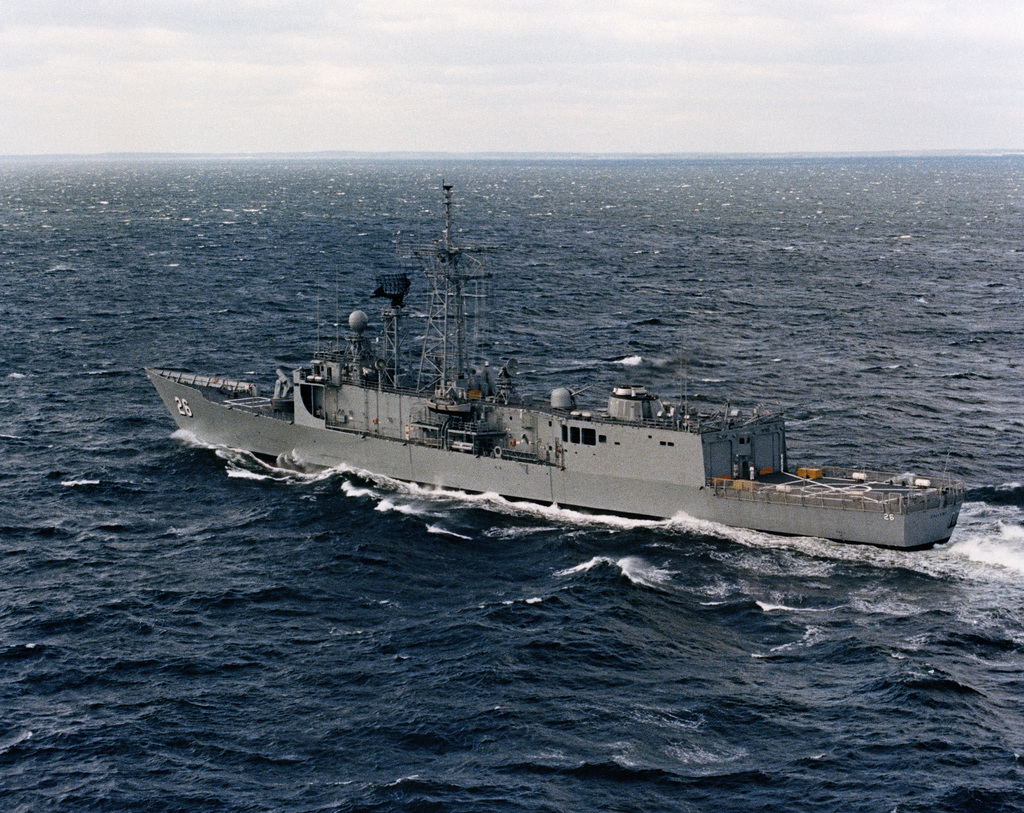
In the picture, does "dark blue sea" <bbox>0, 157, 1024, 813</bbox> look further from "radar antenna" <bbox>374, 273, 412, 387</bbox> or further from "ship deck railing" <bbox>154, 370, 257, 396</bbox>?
"radar antenna" <bbox>374, 273, 412, 387</bbox>

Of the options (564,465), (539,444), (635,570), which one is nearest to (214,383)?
(539,444)

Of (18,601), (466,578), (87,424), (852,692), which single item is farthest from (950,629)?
(87,424)

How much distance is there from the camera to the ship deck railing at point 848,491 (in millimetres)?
45281

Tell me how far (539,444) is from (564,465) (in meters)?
1.83

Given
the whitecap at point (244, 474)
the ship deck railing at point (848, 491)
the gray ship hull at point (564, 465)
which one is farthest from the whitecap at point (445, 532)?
the whitecap at point (244, 474)

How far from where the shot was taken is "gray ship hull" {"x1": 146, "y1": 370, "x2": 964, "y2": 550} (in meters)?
46.0

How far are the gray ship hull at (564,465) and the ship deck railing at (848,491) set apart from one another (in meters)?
0.05

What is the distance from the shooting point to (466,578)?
4438 cm

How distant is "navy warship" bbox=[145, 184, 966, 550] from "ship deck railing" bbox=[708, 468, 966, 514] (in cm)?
6

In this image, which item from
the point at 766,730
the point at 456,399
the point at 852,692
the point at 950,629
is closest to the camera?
the point at 766,730

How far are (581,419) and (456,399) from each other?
21.7 ft

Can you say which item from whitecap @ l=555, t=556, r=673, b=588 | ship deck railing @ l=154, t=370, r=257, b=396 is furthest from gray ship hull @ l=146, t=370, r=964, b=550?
whitecap @ l=555, t=556, r=673, b=588

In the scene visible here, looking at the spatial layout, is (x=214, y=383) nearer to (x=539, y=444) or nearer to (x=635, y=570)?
(x=539, y=444)

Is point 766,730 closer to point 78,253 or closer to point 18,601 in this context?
point 18,601
